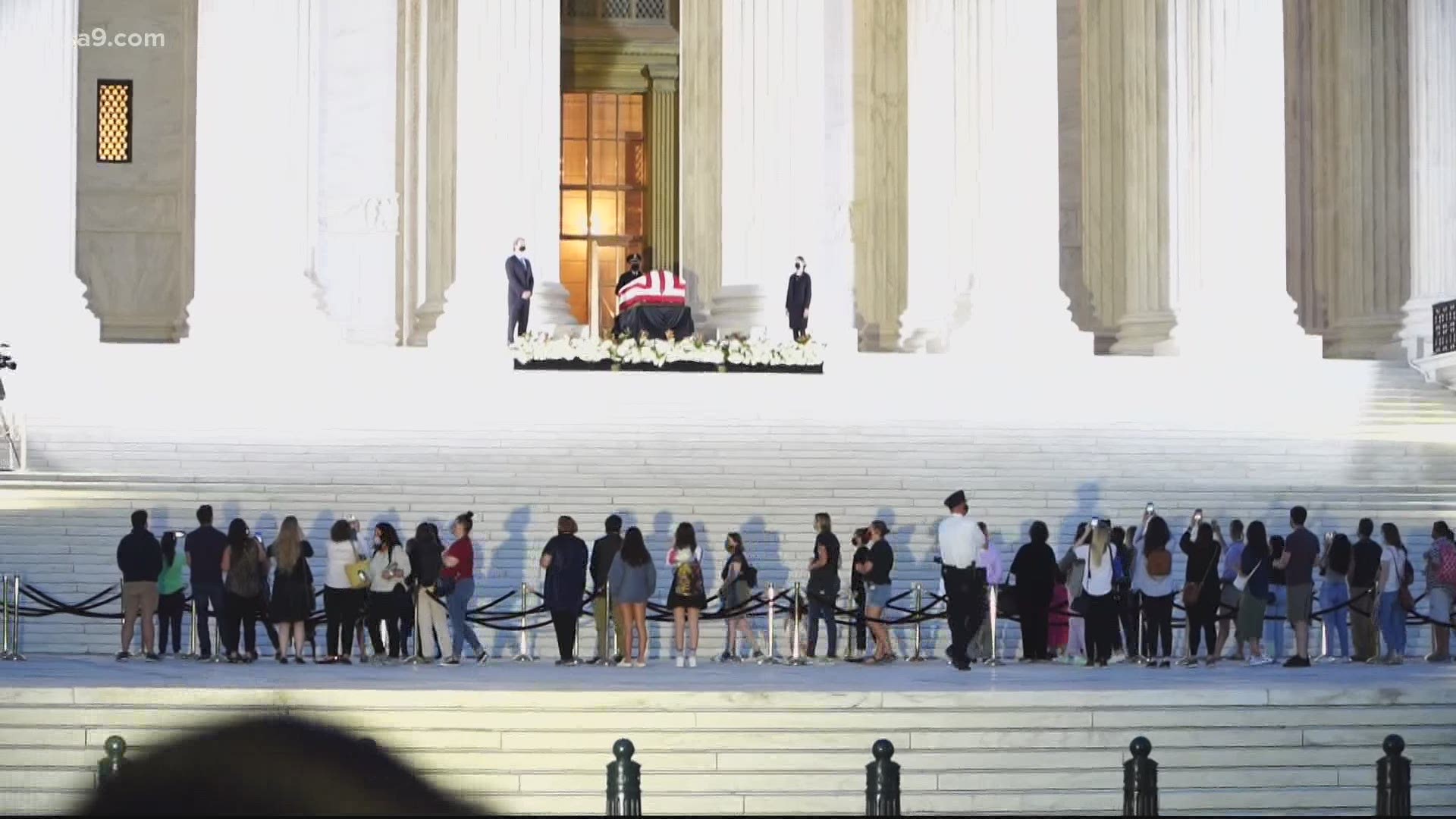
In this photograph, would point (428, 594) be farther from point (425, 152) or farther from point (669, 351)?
point (425, 152)

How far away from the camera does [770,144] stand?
35625 mm

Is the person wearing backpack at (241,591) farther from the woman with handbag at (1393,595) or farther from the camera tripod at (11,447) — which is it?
the woman with handbag at (1393,595)

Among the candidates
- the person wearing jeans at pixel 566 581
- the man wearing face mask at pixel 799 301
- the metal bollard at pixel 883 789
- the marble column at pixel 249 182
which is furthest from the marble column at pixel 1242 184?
the metal bollard at pixel 883 789

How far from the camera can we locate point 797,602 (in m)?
20.3

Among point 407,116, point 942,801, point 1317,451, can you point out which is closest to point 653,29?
point 407,116

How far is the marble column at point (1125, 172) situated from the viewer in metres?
38.1

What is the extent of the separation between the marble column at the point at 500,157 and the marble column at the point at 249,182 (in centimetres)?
239

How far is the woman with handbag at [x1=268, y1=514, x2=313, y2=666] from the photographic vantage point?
64.4 feet

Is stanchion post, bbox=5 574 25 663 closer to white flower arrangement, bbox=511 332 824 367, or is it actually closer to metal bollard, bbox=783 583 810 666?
metal bollard, bbox=783 583 810 666

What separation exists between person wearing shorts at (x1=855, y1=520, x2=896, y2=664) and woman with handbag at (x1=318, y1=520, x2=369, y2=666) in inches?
176

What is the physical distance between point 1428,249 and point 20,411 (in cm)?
2276

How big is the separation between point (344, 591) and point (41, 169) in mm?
15269

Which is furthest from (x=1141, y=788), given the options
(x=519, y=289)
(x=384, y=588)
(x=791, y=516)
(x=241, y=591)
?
(x=519, y=289)

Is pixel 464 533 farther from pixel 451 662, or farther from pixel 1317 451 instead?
pixel 1317 451
